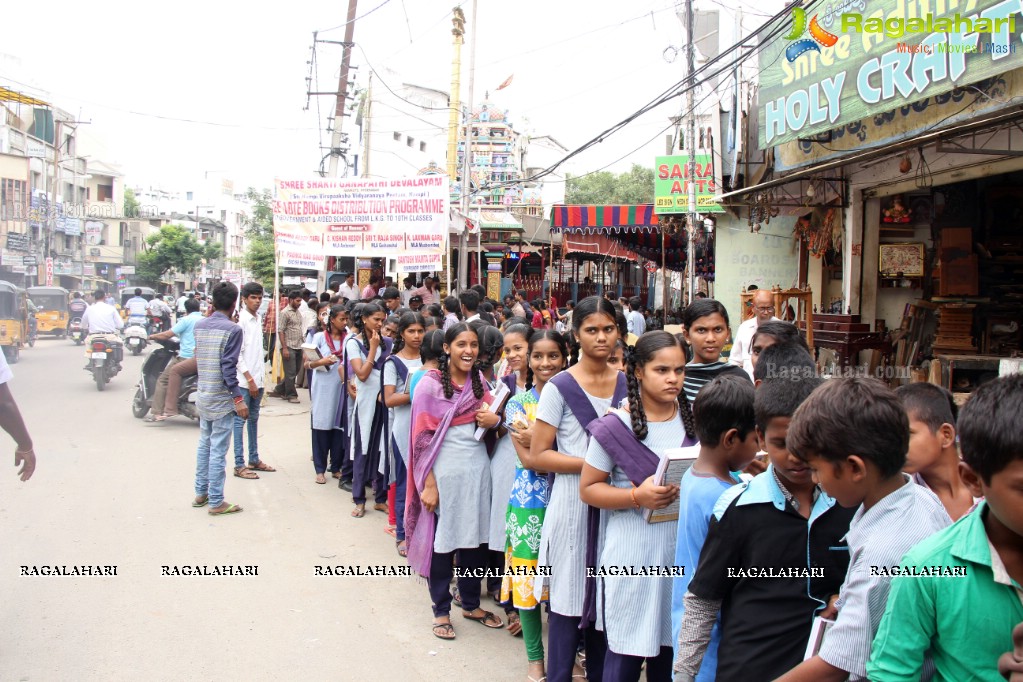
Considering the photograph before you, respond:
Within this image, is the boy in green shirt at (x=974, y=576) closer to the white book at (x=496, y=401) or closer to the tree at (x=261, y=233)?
the white book at (x=496, y=401)

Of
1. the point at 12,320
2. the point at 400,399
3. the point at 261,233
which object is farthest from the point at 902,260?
the point at 261,233

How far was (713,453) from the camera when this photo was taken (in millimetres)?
2572

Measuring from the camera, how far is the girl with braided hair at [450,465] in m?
4.52

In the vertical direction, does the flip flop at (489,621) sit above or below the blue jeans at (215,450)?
Answer: below

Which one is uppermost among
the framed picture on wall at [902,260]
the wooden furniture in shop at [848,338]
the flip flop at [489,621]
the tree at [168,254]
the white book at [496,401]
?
the tree at [168,254]

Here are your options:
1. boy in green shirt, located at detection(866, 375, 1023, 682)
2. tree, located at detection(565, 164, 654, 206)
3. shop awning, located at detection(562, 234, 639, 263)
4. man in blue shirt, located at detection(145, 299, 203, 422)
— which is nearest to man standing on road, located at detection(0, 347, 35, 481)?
boy in green shirt, located at detection(866, 375, 1023, 682)

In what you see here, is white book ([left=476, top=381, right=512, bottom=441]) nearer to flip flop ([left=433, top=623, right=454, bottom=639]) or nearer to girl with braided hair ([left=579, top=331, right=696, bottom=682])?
flip flop ([left=433, top=623, right=454, bottom=639])

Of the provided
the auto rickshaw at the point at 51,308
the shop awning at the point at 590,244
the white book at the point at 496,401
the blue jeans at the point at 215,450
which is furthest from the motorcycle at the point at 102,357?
the auto rickshaw at the point at 51,308

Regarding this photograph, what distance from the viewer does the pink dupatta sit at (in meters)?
4.54

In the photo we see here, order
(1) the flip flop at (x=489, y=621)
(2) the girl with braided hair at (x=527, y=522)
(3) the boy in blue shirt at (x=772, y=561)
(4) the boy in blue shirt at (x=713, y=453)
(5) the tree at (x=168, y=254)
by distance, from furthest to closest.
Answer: (5) the tree at (x=168, y=254) → (1) the flip flop at (x=489, y=621) → (2) the girl with braided hair at (x=527, y=522) → (4) the boy in blue shirt at (x=713, y=453) → (3) the boy in blue shirt at (x=772, y=561)

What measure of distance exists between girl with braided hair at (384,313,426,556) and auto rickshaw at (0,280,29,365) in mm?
12579

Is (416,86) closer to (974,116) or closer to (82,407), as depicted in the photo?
(82,407)

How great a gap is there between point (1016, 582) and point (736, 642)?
37.1 inches

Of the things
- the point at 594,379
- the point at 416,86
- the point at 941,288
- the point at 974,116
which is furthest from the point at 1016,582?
the point at 416,86
